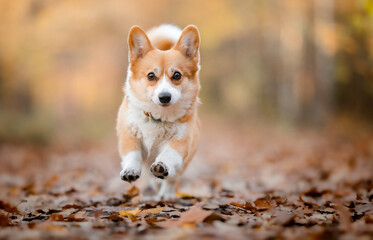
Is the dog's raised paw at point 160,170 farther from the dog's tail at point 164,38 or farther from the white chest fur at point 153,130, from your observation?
the dog's tail at point 164,38

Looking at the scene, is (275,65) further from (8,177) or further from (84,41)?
(8,177)

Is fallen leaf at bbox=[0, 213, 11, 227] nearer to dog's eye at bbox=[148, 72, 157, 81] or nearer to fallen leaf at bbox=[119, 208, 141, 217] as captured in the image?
fallen leaf at bbox=[119, 208, 141, 217]

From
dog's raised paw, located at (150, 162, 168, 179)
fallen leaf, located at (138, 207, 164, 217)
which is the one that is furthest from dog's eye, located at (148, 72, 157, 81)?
fallen leaf, located at (138, 207, 164, 217)

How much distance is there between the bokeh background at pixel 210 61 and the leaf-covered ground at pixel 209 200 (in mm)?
2302

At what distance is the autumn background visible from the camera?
127 inches

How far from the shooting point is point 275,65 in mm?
17969

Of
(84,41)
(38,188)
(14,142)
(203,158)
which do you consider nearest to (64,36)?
(84,41)

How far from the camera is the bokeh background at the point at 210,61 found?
9.93 meters

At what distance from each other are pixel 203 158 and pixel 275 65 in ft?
34.7

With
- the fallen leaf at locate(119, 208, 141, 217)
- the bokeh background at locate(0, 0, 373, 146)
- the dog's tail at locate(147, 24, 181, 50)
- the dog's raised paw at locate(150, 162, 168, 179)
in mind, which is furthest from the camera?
the bokeh background at locate(0, 0, 373, 146)

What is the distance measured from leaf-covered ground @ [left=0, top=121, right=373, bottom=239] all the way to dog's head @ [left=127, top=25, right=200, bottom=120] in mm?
965

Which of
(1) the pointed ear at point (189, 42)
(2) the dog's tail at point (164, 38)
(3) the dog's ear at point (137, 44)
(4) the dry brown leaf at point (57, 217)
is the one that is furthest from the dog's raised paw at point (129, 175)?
(2) the dog's tail at point (164, 38)

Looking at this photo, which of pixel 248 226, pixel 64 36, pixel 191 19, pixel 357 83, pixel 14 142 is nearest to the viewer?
pixel 248 226

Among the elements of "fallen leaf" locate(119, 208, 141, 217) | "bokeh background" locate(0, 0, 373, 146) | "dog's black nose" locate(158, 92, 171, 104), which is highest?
"bokeh background" locate(0, 0, 373, 146)
